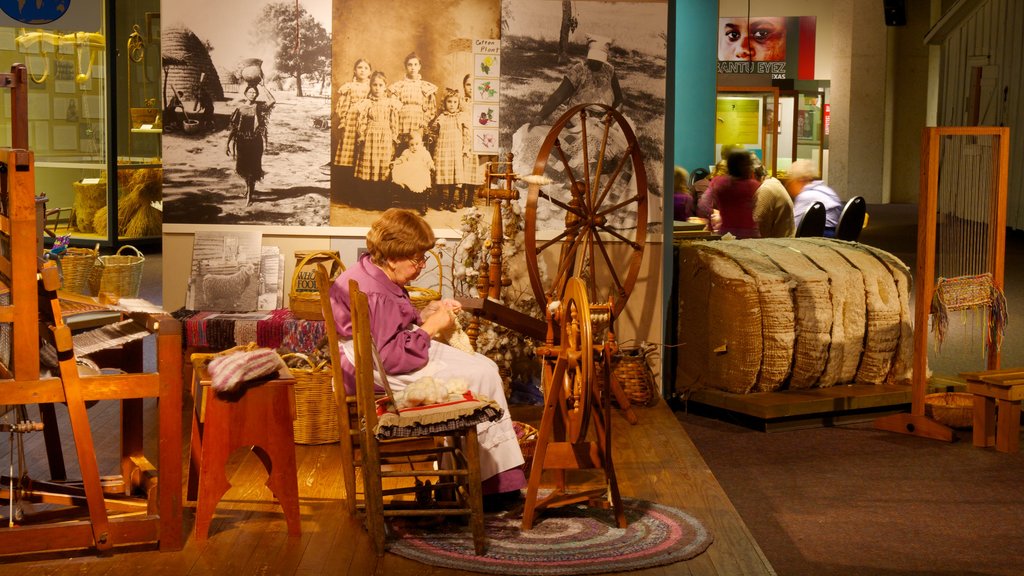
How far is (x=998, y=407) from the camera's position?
20.2 ft

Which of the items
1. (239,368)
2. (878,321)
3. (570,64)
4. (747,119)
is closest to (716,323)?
(878,321)

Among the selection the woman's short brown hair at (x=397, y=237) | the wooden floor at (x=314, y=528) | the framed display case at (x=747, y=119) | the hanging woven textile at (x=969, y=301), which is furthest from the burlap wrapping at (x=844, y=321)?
the framed display case at (x=747, y=119)

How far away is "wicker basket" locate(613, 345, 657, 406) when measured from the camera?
6609mm

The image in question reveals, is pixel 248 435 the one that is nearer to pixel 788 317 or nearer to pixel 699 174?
pixel 788 317

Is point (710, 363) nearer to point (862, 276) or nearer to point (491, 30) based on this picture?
point (862, 276)

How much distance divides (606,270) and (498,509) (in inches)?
94.2

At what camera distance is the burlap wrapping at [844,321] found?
677 cm

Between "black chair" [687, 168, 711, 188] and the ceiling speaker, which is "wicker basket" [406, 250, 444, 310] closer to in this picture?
"black chair" [687, 168, 711, 188]

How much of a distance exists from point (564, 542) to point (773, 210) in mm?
5006

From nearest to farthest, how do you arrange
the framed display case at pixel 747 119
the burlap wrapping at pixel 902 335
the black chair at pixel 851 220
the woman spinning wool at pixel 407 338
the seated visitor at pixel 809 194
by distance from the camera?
the woman spinning wool at pixel 407 338
the burlap wrapping at pixel 902 335
the black chair at pixel 851 220
the seated visitor at pixel 809 194
the framed display case at pixel 747 119

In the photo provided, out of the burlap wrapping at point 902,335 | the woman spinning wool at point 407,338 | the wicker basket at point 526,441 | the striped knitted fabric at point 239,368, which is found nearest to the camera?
the striped knitted fabric at point 239,368

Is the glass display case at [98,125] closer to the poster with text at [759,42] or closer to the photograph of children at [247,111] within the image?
the photograph of children at [247,111]

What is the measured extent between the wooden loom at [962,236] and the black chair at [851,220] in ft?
7.61

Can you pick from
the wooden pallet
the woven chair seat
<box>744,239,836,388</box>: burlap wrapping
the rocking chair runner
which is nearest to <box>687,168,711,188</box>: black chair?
<box>744,239,836,388</box>: burlap wrapping
